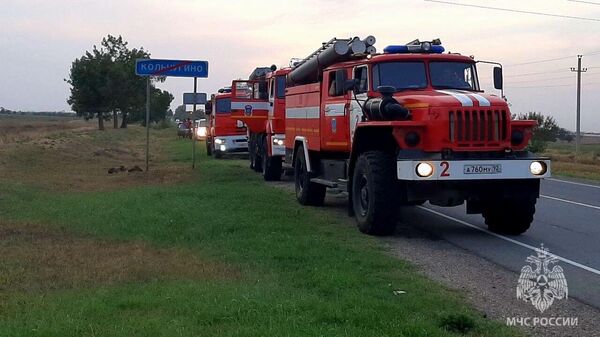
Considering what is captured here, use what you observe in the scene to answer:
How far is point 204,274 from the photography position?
29.6 feet

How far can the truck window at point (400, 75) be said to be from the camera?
1324 centimetres

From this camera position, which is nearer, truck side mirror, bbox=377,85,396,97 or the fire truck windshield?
truck side mirror, bbox=377,85,396,97

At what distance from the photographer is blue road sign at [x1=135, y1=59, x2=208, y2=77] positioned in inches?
941

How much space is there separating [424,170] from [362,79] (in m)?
2.74

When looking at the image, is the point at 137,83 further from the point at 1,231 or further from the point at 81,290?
the point at 81,290

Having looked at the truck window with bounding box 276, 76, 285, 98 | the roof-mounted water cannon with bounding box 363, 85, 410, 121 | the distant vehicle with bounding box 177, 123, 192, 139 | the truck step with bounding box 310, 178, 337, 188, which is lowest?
the truck step with bounding box 310, 178, 337, 188

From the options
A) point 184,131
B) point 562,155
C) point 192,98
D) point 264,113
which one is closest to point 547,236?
point 264,113

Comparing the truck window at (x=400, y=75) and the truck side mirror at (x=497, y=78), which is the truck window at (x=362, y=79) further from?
the truck side mirror at (x=497, y=78)

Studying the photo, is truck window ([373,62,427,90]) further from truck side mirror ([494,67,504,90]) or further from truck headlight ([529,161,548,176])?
truck headlight ([529,161,548,176])

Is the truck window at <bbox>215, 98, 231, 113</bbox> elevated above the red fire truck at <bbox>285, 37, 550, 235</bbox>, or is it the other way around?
the truck window at <bbox>215, 98, 231, 113</bbox>

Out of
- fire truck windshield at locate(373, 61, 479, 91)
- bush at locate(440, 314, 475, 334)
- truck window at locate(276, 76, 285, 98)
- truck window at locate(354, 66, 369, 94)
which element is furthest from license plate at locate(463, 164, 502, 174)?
truck window at locate(276, 76, 285, 98)

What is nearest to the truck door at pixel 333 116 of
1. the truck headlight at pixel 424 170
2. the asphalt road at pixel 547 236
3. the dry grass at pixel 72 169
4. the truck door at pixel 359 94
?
the truck door at pixel 359 94

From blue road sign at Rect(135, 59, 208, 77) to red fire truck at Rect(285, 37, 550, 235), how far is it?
33.3 feet

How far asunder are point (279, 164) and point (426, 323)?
15897mm
